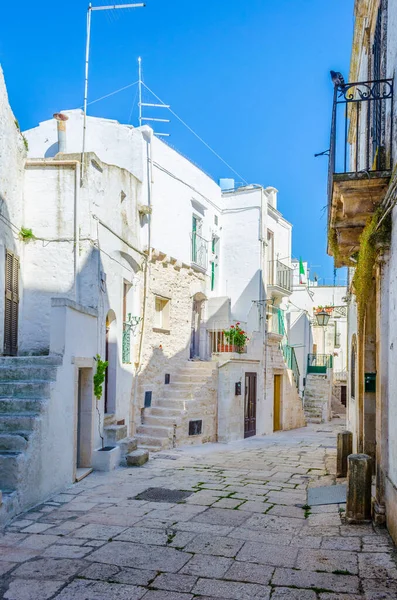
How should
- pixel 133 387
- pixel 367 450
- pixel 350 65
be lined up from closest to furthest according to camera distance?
pixel 367 450 → pixel 350 65 → pixel 133 387

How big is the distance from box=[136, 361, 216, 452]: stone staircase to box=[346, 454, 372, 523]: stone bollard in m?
6.64

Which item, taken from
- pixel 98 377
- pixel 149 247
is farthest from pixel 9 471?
pixel 149 247

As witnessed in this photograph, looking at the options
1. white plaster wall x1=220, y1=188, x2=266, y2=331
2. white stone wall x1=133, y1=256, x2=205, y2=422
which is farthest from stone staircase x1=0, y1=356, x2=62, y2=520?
white plaster wall x1=220, y1=188, x2=266, y2=331

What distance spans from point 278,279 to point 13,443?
1600cm

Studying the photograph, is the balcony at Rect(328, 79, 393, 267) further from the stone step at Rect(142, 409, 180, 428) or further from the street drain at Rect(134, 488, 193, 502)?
the stone step at Rect(142, 409, 180, 428)

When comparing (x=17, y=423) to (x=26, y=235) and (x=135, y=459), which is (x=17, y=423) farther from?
(x=26, y=235)

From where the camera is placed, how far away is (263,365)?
18953 millimetres

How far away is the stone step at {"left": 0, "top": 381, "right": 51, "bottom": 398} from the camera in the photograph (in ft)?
26.6

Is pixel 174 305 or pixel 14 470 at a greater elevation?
pixel 174 305

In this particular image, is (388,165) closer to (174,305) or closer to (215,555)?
(215,555)

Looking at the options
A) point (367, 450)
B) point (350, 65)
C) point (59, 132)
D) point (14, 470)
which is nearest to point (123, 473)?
point (14, 470)

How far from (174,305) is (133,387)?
337cm

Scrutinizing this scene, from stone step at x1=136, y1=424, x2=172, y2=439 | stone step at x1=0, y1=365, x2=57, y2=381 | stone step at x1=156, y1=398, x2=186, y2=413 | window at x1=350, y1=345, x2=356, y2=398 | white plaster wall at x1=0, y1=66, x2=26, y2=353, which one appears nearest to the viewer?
stone step at x1=0, y1=365, x2=57, y2=381

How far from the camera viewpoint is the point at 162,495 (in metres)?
8.30
